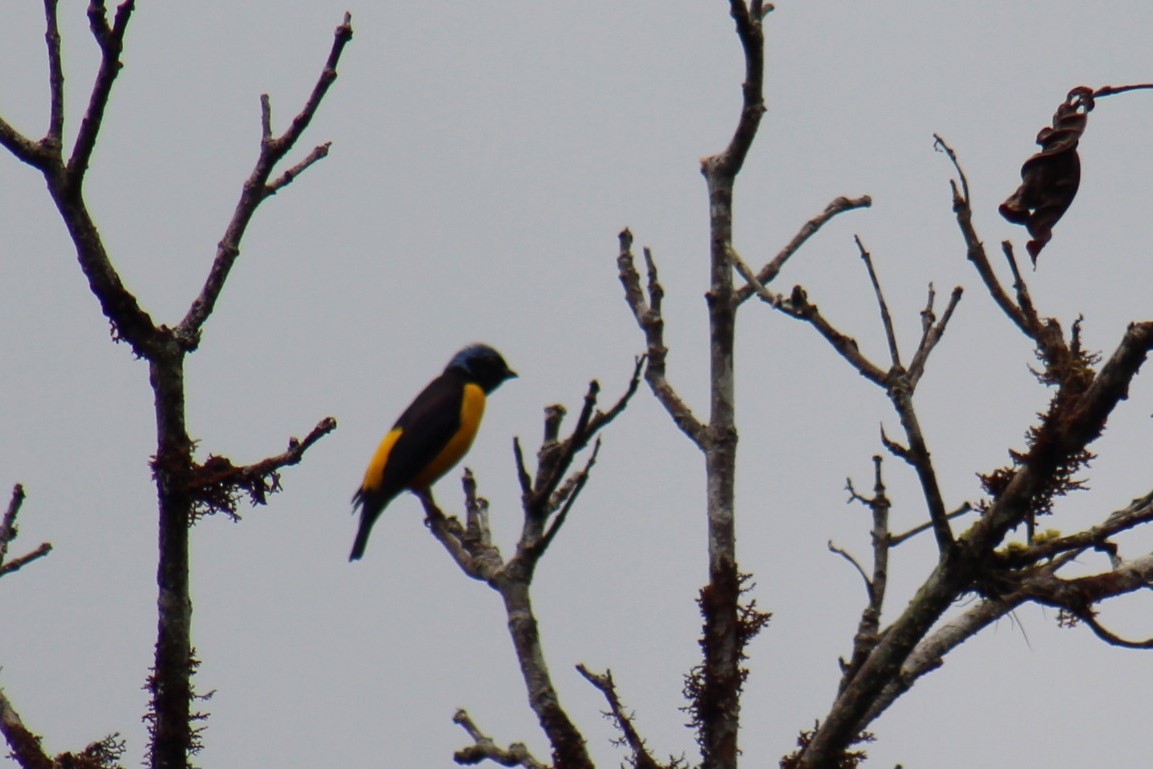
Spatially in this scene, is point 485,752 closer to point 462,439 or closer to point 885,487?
point 885,487

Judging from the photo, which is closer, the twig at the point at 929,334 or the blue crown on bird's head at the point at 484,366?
the twig at the point at 929,334

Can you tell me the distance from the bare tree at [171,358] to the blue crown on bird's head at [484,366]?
8.70m

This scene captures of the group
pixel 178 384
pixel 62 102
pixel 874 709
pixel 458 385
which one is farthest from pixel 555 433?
pixel 458 385

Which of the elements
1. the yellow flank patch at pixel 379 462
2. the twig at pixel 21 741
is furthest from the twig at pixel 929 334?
the yellow flank patch at pixel 379 462

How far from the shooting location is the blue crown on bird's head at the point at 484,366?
12.3 m

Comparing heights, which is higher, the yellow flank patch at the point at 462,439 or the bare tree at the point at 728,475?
the yellow flank patch at the point at 462,439

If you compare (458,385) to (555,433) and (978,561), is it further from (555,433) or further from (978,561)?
(978,561)

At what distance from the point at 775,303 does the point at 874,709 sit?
1381 millimetres

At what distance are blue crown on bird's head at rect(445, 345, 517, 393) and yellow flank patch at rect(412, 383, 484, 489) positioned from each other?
1.24ft

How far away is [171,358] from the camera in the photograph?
3.37 meters

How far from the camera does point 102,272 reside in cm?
331

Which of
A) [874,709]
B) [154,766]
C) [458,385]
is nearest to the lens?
[154,766]

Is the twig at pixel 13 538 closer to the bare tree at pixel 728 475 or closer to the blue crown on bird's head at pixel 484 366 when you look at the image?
the bare tree at pixel 728 475

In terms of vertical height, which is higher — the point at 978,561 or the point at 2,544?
the point at 2,544
